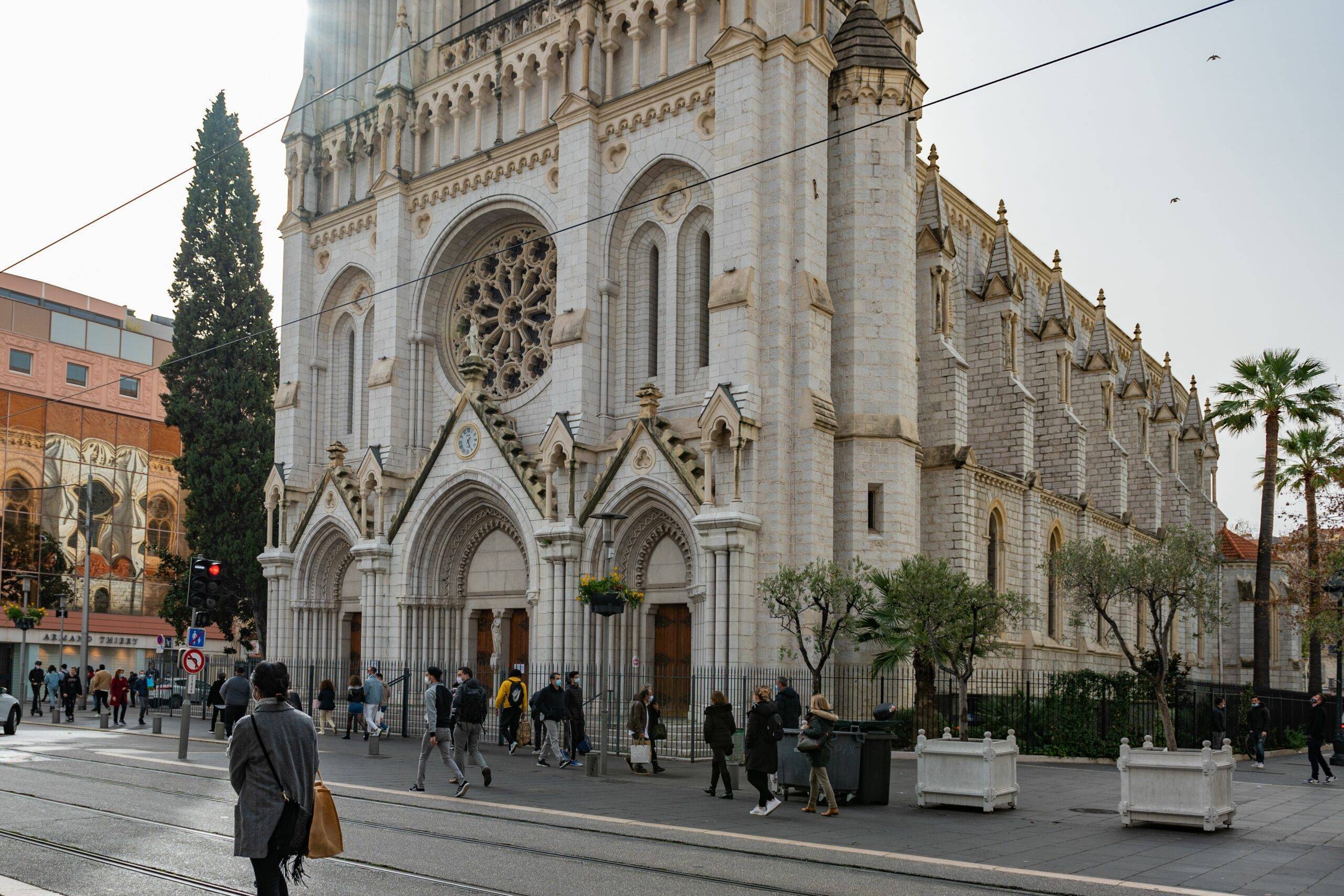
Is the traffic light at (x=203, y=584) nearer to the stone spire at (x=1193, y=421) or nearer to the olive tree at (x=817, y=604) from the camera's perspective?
the olive tree at (x=817, y=604)

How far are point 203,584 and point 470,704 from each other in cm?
665

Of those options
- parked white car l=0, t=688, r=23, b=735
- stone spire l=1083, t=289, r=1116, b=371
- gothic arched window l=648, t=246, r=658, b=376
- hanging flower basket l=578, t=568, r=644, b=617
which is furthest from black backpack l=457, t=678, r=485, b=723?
stone spire l=1083, t=289, r=1116, b=371

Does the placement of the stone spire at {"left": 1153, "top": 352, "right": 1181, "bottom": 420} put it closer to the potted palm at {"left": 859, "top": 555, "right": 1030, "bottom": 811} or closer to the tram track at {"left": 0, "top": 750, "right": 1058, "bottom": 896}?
the potted palm at {"left": 859, "top": 555, "right": 1030, "bottom": 811}

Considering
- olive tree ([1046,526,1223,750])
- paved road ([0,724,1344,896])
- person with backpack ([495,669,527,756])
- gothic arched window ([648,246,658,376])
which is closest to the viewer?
paved road ([0,724,1344,896])

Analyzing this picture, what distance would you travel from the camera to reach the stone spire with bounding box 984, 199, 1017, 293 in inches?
1385

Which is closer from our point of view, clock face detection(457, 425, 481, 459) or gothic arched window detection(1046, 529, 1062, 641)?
clock face detection(457, 425, 481, 459)

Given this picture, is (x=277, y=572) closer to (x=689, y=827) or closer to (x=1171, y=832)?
(x=689, y=827)

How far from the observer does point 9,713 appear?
27.3 metres

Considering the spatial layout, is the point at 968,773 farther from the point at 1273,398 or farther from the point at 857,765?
the point at 1273,398

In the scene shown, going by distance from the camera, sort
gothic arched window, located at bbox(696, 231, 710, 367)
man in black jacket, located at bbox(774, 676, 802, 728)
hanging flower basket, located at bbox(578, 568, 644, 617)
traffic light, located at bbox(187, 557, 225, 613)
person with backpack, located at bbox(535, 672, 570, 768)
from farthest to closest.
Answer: gothic arched window, located at bbox(696, 231, 710, 367) < traffic light, located at bbox(187, 557, 225, 613) < person with backpack, located at bbox(535, 672, 570, 768) < hanging flower basket, located at bbox(578, 568, 644, 617) < man in black jacket, located at bbox(774, 676, 802, 728)

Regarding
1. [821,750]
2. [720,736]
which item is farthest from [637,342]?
[821,750]

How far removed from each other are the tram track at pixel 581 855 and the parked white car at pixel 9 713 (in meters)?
12.3

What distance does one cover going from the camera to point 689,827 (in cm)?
1316

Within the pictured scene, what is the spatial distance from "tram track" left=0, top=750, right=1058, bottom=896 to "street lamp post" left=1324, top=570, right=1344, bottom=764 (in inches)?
649
